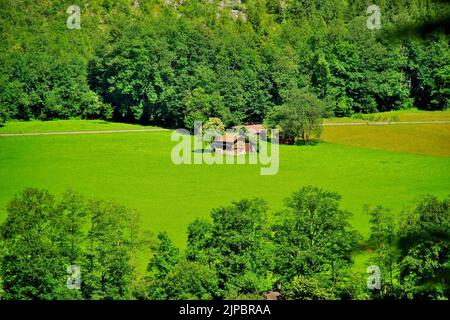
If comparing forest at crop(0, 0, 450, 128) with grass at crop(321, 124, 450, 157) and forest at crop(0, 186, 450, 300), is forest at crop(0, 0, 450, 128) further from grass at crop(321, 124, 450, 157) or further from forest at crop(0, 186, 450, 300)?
forest at crop(0, 186, 450, 300)

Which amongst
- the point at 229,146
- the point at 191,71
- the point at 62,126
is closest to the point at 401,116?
the point at 191,71

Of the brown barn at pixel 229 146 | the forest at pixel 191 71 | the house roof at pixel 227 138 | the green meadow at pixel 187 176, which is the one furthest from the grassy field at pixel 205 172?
the forest at pixel 191 71

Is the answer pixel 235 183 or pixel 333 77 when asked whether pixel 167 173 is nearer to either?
pixel 235 183

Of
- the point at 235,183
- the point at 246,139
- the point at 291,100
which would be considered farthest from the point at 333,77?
the point at 235,183

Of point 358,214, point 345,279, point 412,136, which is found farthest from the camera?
point 412,136

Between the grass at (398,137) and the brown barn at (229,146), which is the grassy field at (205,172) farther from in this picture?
the brown barn at (229,146)

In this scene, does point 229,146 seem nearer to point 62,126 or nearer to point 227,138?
point 227,138
